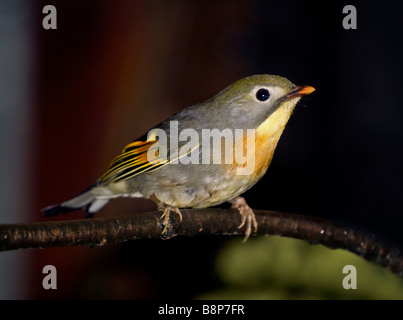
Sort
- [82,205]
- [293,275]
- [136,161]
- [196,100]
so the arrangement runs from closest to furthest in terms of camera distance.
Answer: [136,161] → [293,275] → [82,205] → [196,100]

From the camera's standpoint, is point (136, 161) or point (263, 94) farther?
point (136, 161)

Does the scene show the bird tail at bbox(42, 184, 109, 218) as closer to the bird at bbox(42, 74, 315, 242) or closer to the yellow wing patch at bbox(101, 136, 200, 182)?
the yellow wing patch at bbox(101, 136, 200, 182)

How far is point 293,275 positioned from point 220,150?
0.78 metres

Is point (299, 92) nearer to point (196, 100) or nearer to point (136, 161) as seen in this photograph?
point (136, 161)

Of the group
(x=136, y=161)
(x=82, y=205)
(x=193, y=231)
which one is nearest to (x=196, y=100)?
(x=82, y=205)

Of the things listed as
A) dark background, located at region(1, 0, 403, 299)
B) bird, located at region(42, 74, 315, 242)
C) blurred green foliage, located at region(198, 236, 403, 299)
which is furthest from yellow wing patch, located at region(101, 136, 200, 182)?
dark background, located at region(1, 0, 403, 299)

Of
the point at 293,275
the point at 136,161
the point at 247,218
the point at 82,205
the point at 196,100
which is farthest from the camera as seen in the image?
the point at 196,100

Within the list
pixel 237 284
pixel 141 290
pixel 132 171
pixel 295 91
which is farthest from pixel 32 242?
pixel 141 290

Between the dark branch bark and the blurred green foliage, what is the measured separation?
374 millimetres

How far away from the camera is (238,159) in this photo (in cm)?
194

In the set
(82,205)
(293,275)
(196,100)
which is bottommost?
(293,275)

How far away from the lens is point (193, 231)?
5.54 ft

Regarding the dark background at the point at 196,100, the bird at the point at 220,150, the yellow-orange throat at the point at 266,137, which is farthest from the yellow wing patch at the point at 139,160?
the dark background at the point at 196,100

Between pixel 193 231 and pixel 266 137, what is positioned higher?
pixel 266 137
